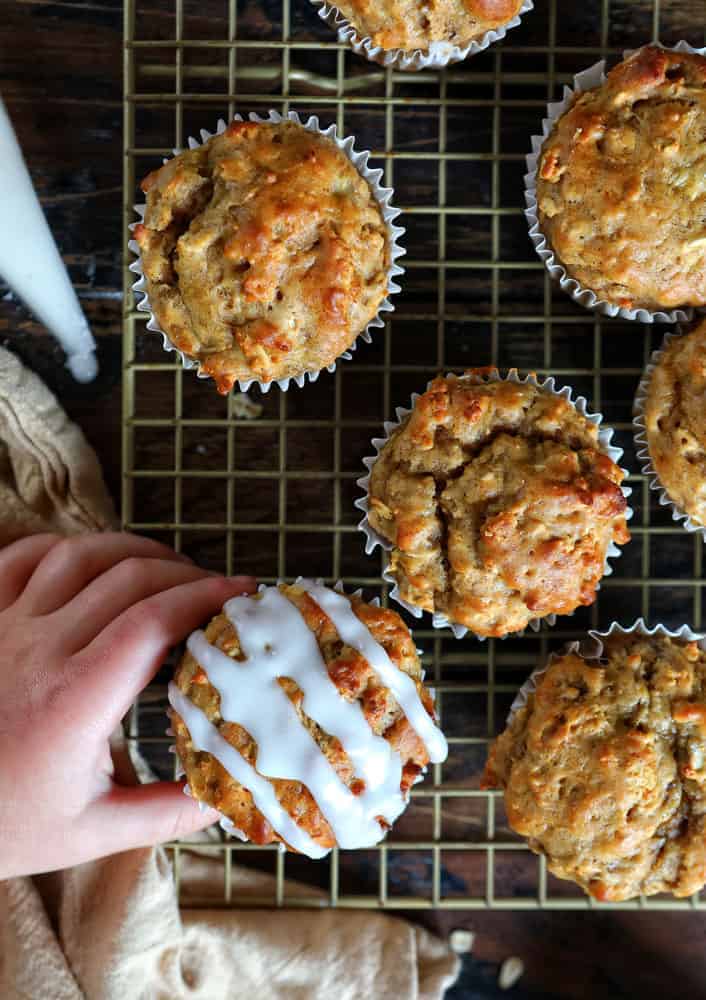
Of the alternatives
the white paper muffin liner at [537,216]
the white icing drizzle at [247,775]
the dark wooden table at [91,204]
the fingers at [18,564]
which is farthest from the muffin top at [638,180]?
the fingers at [18,564]

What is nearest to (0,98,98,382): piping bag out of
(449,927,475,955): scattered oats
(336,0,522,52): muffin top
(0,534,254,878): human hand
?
(0,534,254,878): human hand

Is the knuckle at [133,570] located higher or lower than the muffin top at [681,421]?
lower

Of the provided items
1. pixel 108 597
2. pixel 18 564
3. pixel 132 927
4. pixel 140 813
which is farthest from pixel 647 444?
pixel 132 927

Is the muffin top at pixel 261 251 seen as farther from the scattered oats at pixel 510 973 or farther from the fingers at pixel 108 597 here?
the scattered oats at pixel 510 973

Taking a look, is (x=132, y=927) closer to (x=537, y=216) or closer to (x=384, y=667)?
(x=384, y=667)

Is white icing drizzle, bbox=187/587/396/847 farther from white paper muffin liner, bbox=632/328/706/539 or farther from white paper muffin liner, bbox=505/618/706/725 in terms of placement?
white paper muffin liner, bbox=632/328/706/539

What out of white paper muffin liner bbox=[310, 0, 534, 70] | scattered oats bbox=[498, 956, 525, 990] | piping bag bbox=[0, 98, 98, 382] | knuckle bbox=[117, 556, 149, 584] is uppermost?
white paper muffin liner bbox=[310, 0, 534, 70]

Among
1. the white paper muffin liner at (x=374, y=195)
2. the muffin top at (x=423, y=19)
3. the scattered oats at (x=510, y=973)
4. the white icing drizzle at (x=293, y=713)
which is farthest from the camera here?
the scattered oats at (x=510, y=973)
